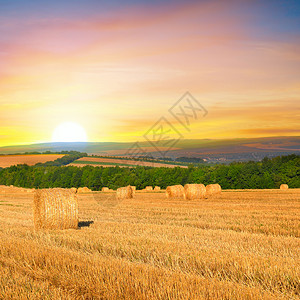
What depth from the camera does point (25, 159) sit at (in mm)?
84625

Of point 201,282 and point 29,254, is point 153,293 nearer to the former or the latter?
point 201,282

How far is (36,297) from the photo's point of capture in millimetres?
5070

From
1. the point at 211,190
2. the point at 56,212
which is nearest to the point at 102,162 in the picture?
the point at 211,190

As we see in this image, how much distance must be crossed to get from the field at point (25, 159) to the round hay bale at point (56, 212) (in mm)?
73654

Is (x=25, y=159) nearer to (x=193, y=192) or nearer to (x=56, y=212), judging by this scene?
(x=193, y=192)

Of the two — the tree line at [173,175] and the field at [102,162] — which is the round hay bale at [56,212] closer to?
the tree line at [173,175]

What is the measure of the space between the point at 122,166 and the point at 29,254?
65.6 metres

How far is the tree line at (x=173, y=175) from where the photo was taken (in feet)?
167

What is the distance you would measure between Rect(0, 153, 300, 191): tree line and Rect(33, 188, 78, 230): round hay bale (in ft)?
135

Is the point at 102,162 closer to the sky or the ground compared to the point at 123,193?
closer to the sky

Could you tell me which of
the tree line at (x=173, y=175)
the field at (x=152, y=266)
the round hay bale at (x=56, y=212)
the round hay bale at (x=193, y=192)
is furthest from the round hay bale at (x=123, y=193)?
the tree line at (x=173, y=175)

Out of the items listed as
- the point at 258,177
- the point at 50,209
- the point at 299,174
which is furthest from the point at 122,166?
the point at 50,209

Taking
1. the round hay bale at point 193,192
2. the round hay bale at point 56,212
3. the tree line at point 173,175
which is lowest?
the tree line at point 173,175

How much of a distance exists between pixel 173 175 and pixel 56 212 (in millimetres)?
46469
